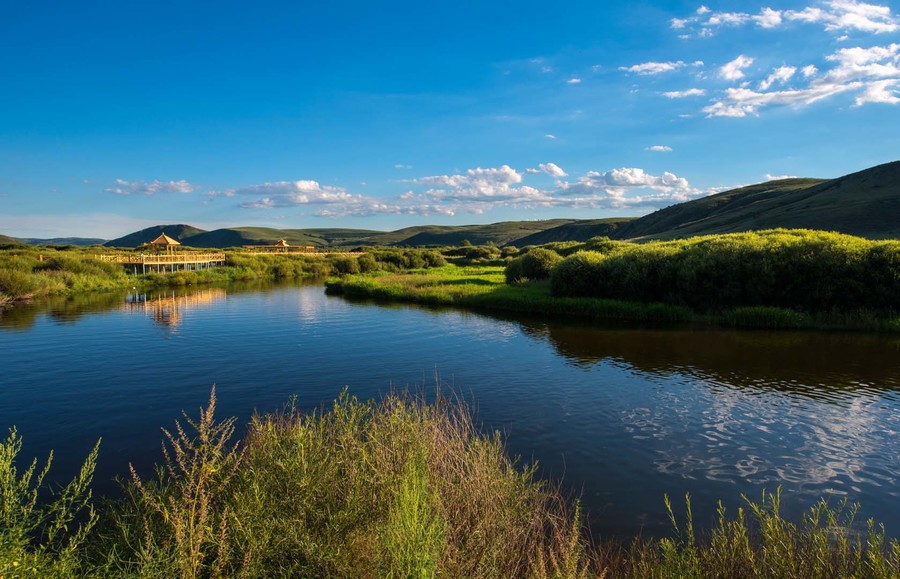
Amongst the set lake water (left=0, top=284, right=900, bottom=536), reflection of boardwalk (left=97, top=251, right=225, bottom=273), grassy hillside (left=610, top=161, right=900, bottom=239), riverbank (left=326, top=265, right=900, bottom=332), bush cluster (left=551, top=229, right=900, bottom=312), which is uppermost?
grassy hillside (left=610, top=161, right=900, bottom=239)

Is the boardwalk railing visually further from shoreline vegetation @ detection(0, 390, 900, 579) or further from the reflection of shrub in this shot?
shoreline vegetation @ detection(0, 390, 900, 579)

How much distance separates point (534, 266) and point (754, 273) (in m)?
20.8

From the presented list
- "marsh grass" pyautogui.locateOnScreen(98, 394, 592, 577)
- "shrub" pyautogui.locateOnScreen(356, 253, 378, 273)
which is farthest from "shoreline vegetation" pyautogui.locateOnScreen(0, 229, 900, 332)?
"shrub" pyautogui.locateOnScreen(356, 253, 378, 273)

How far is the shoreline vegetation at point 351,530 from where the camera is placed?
5.07 m

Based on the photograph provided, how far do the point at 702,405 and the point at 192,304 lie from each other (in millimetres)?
37446

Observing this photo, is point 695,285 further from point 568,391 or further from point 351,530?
point 351,530

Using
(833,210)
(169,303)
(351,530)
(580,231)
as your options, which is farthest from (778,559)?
(580,231)

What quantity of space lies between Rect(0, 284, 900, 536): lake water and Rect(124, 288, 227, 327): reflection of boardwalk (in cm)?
277

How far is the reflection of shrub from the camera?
154ft

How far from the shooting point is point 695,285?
30469 millimetres

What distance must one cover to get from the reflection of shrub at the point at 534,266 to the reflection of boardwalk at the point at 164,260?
43.9 metres

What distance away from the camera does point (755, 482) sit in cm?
1019

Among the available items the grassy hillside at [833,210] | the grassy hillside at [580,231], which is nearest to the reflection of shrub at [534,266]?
the grassy hillside at [833,210]

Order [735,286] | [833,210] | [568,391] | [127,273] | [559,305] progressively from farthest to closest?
[833,210] → [127,273] → [559,305] → [735,286] → [568,391]
